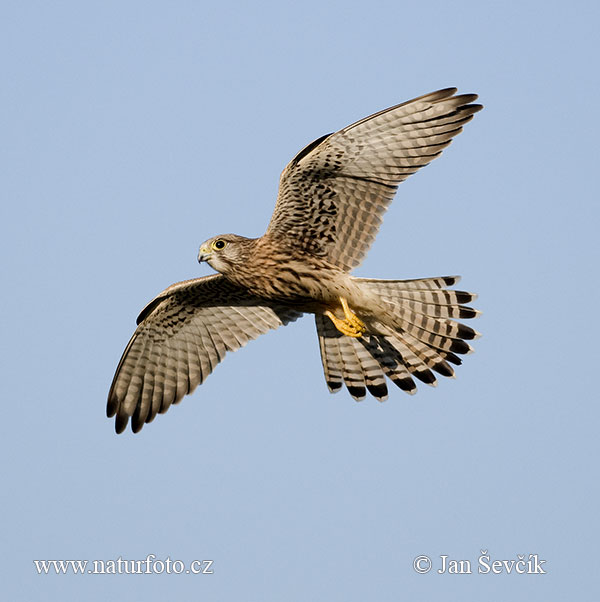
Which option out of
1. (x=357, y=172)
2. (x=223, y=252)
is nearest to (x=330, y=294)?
(x=223, y=252)

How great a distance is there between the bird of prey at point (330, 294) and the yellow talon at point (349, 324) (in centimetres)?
1

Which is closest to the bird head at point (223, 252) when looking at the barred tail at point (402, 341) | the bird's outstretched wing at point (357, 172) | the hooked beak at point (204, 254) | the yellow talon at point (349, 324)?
the hooked beak at point (204, 254)

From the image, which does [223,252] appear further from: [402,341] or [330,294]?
[402,341]

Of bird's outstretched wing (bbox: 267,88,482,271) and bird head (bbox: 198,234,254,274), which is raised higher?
bird's outstretched wing (bbox: 267,88,482,271)

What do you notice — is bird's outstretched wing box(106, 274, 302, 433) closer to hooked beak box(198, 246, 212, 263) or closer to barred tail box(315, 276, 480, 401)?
barred tail box(315, 276, 480, 401)

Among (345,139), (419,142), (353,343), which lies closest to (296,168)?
(345,139)

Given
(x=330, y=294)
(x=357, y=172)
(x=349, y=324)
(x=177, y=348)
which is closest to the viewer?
(x=357, y=172)

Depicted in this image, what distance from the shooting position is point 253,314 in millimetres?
12602

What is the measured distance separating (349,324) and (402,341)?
759 millimetres

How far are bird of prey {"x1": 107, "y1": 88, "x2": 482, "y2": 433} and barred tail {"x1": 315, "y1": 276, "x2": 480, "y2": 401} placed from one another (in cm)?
1

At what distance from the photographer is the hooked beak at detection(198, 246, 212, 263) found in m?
11.2

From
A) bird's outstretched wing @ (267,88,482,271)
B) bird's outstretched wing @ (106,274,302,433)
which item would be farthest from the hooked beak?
bird's outstretched wing @ (106,274,302,433)

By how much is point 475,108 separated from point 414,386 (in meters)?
3.30

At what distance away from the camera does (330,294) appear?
36.8 feet
